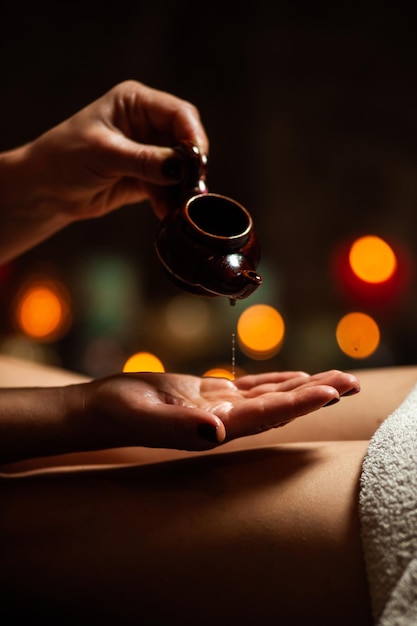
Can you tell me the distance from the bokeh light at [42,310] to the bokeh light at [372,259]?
155 centimetres

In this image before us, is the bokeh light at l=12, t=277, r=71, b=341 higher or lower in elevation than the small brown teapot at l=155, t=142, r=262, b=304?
lower

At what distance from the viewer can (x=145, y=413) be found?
660 millimetres

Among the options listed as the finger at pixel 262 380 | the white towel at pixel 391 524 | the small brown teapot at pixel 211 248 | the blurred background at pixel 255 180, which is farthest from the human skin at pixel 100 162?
the blurred background at pixel 255 180

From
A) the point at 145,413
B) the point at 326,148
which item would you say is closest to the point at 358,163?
the point at 326,148

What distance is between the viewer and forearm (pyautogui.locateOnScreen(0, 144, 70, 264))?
115cm

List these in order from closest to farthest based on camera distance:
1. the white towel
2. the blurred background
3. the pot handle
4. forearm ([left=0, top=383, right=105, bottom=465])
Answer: the white towel, forearm ([left=0, top=383, right=105, bottom=465]), the pot handle, the blurred background

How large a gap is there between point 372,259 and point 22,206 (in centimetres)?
224

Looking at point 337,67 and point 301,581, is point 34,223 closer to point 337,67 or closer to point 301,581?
point 301,581

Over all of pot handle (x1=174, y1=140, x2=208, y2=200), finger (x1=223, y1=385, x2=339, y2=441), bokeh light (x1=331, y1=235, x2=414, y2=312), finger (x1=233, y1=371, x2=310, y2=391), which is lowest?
bokeh light (x1=331, y1=235, x2=414, y2=312)

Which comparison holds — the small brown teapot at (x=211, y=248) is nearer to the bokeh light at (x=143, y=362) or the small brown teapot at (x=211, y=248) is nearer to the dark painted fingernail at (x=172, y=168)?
the dark painted fingernail at (x=172, y=168)

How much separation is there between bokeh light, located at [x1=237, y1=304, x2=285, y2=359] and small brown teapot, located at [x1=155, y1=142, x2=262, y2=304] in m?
2.10

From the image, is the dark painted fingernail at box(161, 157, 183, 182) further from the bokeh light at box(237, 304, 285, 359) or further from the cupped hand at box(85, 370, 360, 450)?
the bokeh light at box(237, 304, 285, 359)

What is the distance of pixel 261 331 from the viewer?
3.04 meters

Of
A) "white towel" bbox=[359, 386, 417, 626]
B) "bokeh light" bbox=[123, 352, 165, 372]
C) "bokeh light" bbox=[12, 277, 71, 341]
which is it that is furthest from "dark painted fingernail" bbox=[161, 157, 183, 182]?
"bokeh light" bbox=[12, 277, 71, 341]
